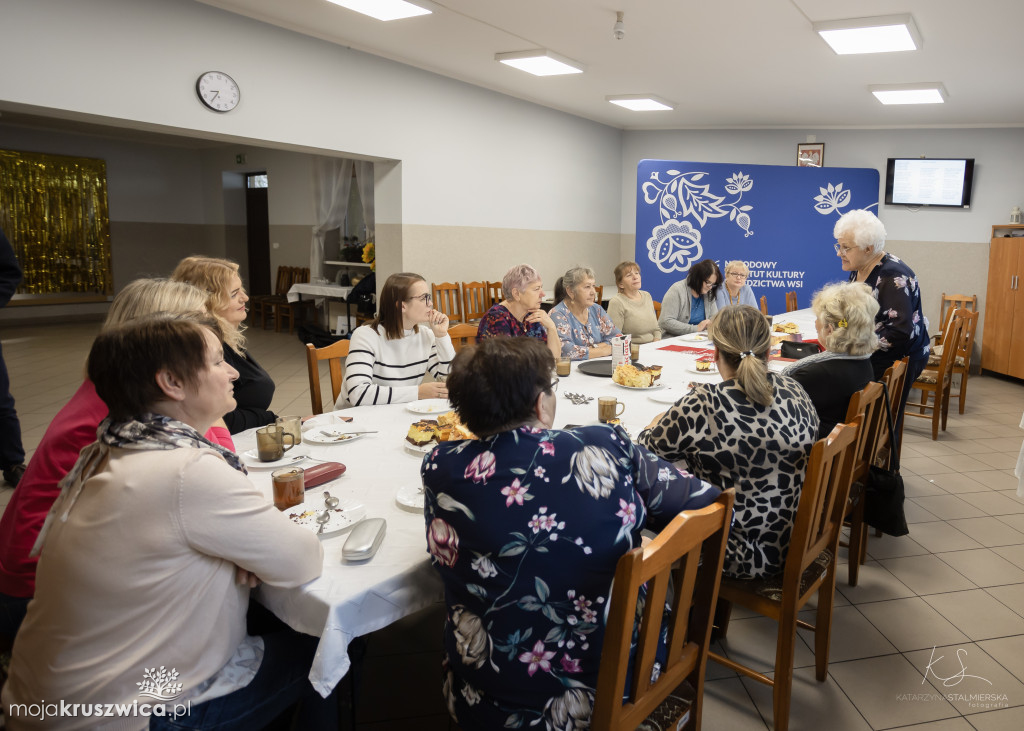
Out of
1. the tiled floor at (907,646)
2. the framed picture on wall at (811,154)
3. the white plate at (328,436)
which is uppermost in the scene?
the framed picture on wall at (811,154)

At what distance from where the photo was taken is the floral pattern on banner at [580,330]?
402cm

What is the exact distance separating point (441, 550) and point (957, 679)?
1.95 m

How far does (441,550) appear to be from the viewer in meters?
1.35

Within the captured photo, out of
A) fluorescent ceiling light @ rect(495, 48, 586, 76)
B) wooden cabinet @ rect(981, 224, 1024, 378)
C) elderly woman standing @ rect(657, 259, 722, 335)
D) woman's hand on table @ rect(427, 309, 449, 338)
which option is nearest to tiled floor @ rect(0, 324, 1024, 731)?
woman's hand on table @ rect(427, 309, 449, 338)

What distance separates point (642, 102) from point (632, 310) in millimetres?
3418

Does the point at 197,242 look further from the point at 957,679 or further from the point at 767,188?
the point at 957,679

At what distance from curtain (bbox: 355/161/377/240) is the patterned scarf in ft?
25.1

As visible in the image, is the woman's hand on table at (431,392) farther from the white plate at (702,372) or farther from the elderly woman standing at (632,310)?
the elderly woman standing at (632,310)

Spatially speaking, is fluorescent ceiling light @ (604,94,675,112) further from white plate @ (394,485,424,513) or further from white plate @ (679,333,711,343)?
white plate @ (394,485,424,513)

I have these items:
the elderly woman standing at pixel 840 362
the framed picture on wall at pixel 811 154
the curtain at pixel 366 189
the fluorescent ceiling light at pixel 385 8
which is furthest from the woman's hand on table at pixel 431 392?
the framed picture on wall at pixel 811 154

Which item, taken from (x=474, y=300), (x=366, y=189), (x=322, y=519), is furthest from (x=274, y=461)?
(x=366, y=189)

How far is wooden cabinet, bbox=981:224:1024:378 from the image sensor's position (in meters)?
6.80

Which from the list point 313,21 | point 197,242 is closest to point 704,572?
point 313,21

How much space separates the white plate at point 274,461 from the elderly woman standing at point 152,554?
0.63 m
